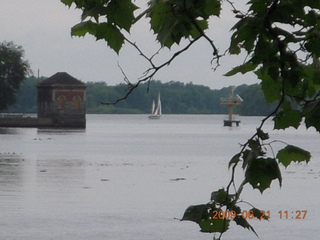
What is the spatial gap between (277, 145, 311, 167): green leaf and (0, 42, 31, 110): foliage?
10887cm

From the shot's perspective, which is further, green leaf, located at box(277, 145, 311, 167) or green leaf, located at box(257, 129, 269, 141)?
green leaf, located at box(277, 145, 311, 167)

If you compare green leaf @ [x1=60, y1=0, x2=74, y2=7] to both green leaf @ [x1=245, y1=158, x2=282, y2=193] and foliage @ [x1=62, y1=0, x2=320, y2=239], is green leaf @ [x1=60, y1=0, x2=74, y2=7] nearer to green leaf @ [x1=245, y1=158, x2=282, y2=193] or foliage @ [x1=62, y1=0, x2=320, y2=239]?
foliage @ [x1=62, y1=0, x2=320, y2=239]

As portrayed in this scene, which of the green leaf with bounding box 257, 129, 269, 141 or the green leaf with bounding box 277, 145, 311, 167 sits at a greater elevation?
the green leaf with bounding box 257, 129, 269, 141

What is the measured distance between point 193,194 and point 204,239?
8.38 meters

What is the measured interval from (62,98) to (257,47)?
368 ft

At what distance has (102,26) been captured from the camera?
270 cm

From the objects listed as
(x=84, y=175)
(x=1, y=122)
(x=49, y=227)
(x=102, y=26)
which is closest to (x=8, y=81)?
(x=1, y=122)

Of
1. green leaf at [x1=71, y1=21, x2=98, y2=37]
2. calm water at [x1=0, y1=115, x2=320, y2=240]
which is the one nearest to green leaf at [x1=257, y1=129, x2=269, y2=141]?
green leaf at [x1=71, y1=21, x2=98, y2=37]

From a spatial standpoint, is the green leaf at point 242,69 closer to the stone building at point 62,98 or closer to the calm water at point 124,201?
the calm water at point 124,201

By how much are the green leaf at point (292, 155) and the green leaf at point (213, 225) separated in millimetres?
240

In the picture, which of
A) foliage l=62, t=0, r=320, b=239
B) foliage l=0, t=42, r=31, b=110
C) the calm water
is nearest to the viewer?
foliage l=62, t=0, r=320, b=239

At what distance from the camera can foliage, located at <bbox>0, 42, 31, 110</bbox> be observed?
111000 millimetres

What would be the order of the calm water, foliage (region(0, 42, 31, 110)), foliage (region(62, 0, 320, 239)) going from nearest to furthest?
foliage (region(62, 0, 320, 239)) → the calm water → foliage (region(0, 42, 31, 110))

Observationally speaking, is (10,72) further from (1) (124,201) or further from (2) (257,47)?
(2) (257,47)
